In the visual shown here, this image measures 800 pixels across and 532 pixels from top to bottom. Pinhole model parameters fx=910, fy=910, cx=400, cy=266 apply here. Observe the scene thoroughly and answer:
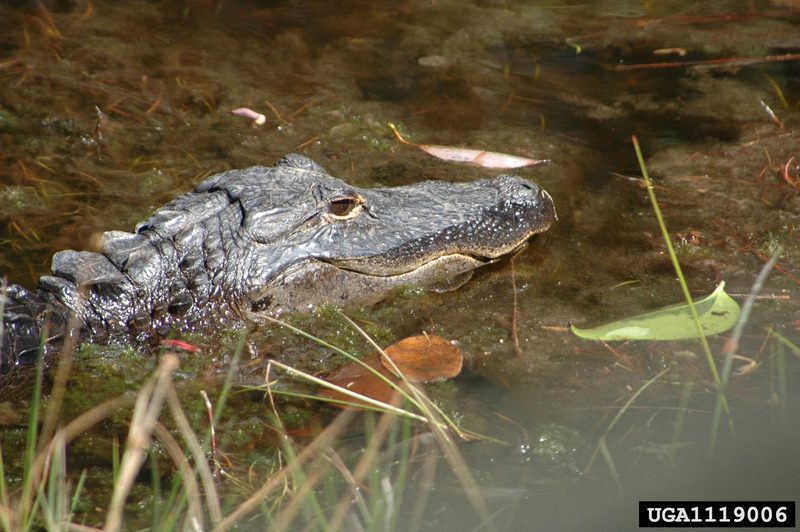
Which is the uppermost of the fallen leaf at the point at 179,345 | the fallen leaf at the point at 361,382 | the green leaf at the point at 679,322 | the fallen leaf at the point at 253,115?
the fallen leaf at the point at 253,115

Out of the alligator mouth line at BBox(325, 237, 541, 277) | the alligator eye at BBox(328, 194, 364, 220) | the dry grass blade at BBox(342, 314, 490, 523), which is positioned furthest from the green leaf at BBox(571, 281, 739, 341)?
the alligator eye at BBox(328, 194, 364, 220)

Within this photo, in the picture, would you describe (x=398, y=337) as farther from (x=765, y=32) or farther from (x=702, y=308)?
(x=765, y=32)

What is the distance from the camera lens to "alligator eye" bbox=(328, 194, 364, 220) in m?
4.25

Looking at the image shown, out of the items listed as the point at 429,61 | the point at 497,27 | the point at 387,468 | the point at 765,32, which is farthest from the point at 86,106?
Answer: the point at 765,32

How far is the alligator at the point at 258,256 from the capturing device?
395 cm

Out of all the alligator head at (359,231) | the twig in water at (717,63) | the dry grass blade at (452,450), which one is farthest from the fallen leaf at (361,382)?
the twig in water at (717,63)

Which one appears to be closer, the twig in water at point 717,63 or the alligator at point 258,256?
the alligator at point 258,256

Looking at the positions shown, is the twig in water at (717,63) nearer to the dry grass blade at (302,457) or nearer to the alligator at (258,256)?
the alligator at (258,256)

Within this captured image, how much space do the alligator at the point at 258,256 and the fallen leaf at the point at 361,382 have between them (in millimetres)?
495

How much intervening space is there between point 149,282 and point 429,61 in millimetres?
3378

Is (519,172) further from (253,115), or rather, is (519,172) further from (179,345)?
(179,345)

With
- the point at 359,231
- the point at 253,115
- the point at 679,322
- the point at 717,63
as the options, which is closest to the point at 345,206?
the point at 359,231

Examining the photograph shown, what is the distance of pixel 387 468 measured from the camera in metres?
3.17

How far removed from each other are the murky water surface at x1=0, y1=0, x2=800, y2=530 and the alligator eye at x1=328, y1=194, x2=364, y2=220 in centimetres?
48
